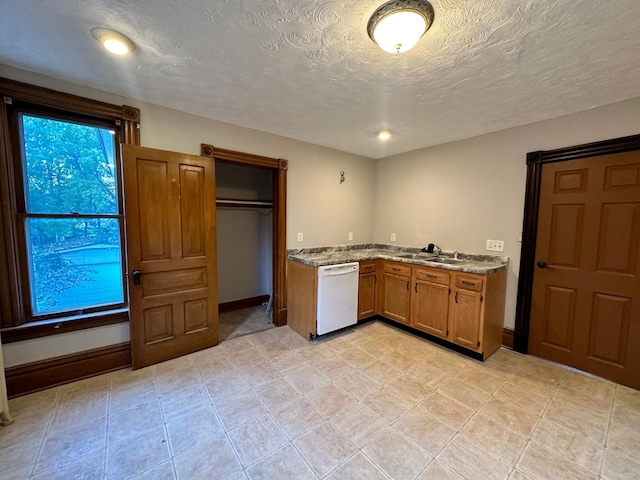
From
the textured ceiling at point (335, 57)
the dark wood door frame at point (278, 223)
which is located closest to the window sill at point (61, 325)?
the dark wood door frame at point (278, 223)

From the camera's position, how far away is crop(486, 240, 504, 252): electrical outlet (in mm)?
2903

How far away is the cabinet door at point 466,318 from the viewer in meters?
2.58

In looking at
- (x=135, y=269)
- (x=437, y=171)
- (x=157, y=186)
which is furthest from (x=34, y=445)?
(x=437, y=171)

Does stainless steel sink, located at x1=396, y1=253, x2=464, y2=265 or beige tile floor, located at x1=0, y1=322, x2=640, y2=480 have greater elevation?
stainless steel sink, located at x1=396, y1=253, x2=464, y2=265

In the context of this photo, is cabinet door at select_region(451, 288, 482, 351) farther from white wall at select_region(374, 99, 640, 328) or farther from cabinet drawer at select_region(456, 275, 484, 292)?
white wall at select_region(374, 99, 640, 328)

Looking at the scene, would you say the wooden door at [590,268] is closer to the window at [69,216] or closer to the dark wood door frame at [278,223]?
the dark wood door frame at [278,223]

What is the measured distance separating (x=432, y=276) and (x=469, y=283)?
39 centimetres

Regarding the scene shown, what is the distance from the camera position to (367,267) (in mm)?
3393

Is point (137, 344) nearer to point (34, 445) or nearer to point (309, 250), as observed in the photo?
point (34, 445)

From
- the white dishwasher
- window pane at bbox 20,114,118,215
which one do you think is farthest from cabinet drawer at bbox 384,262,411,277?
window pane at bbox 20,114,118,215

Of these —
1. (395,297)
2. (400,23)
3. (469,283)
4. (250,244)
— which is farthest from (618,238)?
(250,244)

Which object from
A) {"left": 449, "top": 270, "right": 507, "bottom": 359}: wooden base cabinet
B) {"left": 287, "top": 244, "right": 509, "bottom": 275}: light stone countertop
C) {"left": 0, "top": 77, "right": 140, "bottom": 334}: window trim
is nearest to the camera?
{"left": 0, "top": 77, "right": 140, "bottom": 334}: window trim

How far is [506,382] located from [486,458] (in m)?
0.98

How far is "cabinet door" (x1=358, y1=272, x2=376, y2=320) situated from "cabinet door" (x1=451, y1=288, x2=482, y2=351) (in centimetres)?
102
